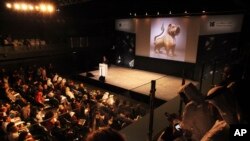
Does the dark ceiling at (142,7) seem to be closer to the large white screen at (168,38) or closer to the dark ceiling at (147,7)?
the dark ceiling at (147,7)

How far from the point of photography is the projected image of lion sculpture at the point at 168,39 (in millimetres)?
11258

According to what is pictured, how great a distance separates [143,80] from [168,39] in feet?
9.68

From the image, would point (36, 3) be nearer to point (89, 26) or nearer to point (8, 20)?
point (8, 20)

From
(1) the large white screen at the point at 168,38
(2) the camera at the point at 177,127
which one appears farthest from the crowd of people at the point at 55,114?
(1) the large white screen at the point at 168,38

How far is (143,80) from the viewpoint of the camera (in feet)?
35.4

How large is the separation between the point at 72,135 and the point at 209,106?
11.0ft

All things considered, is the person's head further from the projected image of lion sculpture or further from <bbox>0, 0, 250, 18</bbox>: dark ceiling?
the projected image of lion sculpture

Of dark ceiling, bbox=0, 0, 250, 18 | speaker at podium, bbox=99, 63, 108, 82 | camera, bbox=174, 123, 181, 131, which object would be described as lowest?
speaker at podium, bbox=99, 63, 108, 82

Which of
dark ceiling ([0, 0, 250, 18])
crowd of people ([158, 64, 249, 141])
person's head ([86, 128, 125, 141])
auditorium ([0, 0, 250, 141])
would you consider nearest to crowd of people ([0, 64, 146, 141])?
auditorium ([0, 0, 250, 141])

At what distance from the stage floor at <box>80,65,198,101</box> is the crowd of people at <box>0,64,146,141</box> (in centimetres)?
226

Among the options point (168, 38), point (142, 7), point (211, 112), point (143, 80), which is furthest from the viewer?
point (142, 7)

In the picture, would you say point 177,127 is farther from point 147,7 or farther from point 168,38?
point 147,7

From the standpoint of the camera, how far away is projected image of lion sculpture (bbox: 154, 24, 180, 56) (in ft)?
36.9

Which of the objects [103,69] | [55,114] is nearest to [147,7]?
[103,69]
